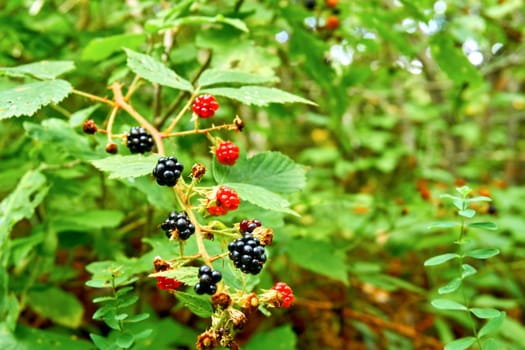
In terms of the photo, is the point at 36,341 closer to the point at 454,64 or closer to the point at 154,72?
the point at 154,72

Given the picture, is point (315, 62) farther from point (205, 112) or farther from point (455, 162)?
point (455, 162)

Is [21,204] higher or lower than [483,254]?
lower

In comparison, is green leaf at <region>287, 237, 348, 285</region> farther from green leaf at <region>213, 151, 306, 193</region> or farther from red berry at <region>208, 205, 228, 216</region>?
red berry at <region>208, 205, 228, 216</region>

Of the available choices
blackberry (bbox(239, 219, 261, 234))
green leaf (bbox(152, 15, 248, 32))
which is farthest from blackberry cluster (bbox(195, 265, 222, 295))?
green leaf (bbox(152, 15, 248, 32))

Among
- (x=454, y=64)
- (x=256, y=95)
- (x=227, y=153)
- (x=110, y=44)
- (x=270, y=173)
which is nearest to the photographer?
(x=227, y=153)

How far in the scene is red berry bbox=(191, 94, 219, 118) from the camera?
1067 millimetres

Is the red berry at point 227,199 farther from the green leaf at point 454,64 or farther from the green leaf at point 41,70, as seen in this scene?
the green leaf at point 454,64

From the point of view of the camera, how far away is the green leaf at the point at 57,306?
1746 mm

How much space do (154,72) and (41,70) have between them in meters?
0.30

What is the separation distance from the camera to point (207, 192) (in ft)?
3.03

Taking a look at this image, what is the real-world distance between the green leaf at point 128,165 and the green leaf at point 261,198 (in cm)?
16

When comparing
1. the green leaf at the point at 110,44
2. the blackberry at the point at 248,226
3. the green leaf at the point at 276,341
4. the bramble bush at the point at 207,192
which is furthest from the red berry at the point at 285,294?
the green leaf at the point at 276,341

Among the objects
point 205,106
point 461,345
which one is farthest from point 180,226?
point 461,345

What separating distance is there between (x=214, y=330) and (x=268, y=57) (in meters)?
0.94
